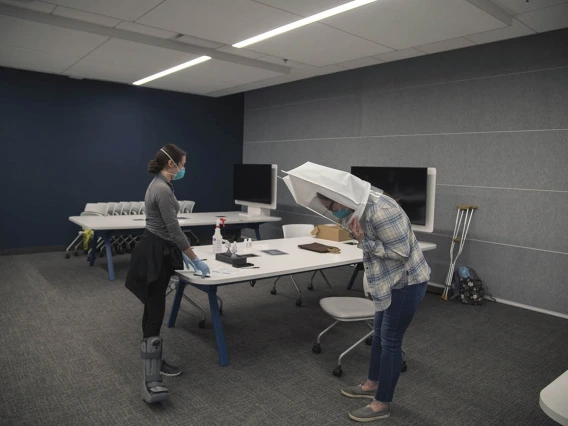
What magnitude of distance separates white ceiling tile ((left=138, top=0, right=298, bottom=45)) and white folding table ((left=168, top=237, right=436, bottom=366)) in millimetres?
2038

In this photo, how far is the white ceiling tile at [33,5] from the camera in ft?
12.2

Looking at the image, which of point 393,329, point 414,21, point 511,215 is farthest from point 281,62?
point 393,329

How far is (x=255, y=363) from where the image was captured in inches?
127

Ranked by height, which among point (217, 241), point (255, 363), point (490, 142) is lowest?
point (255, 363)

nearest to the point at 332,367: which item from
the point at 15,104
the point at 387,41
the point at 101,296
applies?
the point at 101,296

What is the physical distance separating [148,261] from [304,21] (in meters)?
2.59

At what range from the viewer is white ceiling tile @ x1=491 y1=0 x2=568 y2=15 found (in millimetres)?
3480

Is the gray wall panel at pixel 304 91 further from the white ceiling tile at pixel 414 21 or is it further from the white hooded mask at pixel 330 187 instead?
the white hooded mask at pixel 330 187

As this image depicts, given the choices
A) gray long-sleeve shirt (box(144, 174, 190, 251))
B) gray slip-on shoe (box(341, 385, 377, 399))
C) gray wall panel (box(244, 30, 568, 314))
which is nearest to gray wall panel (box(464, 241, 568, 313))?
gray wall panel (box(244, 30, 568, 314))

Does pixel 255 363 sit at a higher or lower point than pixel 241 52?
lower

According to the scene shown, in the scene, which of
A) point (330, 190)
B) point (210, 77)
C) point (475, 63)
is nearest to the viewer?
point (330, 190)

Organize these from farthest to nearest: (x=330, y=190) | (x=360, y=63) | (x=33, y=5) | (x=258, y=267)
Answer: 1. (x=360, y=63)
2. (x=33, y=5)
3. (x=258, y=267)
4. (x=330, y=190)

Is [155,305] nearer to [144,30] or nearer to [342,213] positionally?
[342,213]

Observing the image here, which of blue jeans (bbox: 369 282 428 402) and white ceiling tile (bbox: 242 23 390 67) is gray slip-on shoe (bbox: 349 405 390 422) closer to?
blue jeans (bbox: 369 282 428 402)
